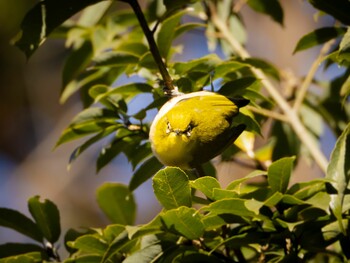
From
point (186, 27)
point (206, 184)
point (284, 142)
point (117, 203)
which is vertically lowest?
point (284, 142)

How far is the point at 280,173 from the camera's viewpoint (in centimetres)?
74

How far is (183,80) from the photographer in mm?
829

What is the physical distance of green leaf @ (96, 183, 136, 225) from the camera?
1.02 metres

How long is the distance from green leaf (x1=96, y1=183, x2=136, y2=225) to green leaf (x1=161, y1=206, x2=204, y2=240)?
29cm

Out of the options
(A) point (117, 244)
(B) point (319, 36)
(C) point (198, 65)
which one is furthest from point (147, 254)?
(B) point (319, 36)

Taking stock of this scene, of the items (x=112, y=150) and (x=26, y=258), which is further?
(x=112, y=150)

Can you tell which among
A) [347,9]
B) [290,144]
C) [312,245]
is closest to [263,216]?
[312,245]

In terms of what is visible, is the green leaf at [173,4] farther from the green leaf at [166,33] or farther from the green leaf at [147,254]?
the green leaf at [147,254]

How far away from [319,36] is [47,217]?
1.69 ft

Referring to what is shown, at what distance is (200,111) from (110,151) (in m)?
0.26

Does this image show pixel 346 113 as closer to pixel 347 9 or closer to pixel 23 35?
pixel 347 9

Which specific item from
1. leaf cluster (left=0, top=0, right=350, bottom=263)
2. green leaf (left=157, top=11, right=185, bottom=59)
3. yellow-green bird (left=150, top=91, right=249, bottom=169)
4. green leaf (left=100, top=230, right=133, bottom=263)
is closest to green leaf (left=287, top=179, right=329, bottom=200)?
leaf cluster (left=0, top=0, right=350, bottom=263)

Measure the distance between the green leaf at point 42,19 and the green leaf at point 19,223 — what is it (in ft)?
0.84

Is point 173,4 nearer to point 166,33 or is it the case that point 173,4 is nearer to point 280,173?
point 166,33
